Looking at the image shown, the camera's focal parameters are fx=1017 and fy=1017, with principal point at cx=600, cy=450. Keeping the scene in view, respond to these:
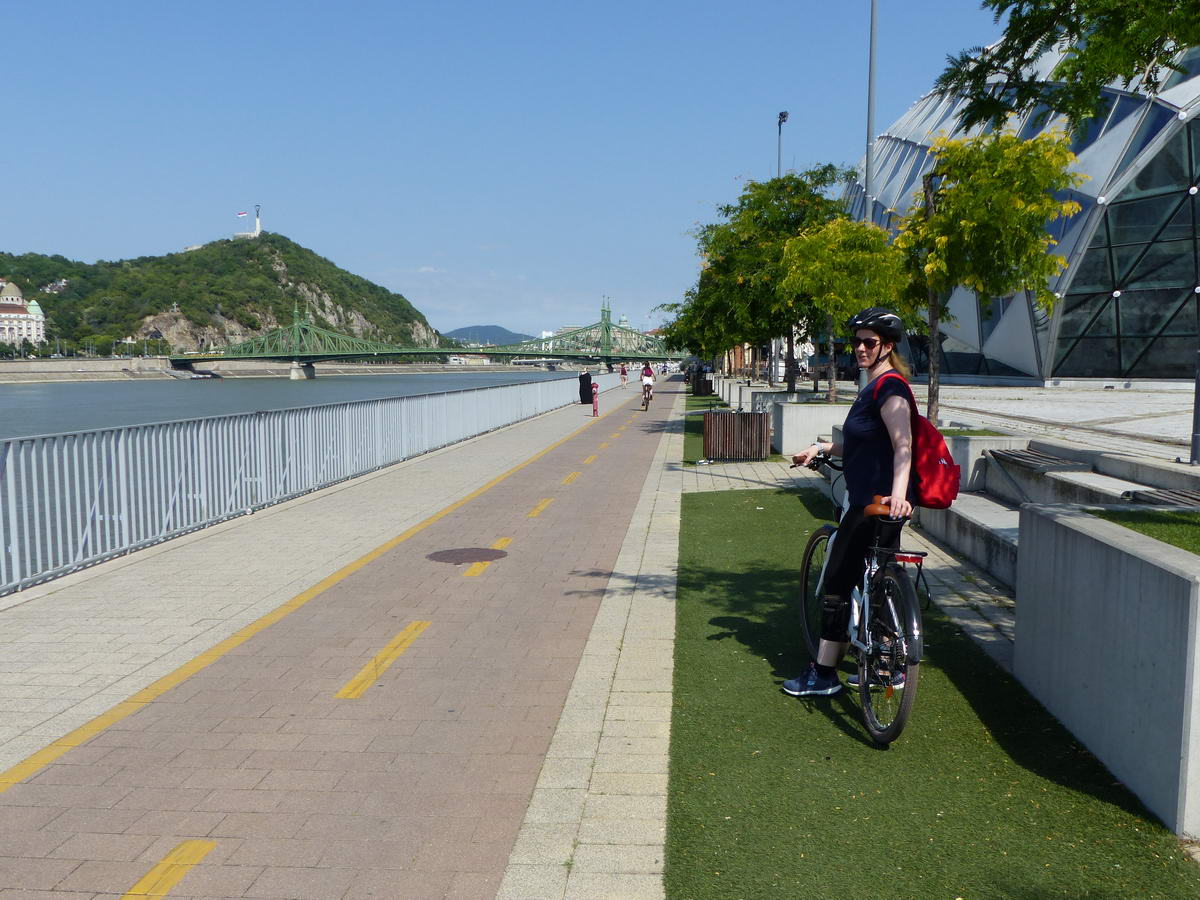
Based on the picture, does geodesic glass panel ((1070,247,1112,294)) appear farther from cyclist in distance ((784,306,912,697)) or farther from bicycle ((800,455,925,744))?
bicycle ((800,455,925,744))

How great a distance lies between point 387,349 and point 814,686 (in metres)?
107

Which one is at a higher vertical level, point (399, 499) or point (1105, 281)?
point (1105, 281)

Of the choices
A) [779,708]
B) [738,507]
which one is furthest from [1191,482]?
[779,708]

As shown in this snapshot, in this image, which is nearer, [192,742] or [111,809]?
[111,809]

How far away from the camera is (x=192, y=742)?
4.83 m

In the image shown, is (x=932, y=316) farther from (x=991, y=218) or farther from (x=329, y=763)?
(x=329, y=763)

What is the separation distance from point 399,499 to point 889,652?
31.5 feet

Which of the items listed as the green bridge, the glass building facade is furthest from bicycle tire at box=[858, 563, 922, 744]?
the green bridge

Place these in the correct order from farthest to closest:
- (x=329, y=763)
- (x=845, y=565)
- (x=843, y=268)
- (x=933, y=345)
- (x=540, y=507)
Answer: (x=843, y=268), (x=933, y=345), (x=540, y=507), (x=845, y=565), (x=329, y=763)

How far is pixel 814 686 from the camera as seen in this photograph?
5352 mm

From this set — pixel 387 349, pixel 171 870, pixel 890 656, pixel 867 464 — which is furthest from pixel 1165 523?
pixel 387 349

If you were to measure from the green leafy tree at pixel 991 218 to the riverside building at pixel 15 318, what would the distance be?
529ft

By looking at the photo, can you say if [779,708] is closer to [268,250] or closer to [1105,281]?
[1105,281]

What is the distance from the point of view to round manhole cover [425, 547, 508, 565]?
917 centimetres
